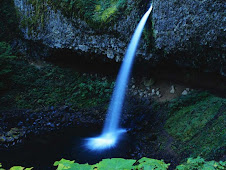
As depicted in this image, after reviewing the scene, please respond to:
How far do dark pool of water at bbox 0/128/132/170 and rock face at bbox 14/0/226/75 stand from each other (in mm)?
4650

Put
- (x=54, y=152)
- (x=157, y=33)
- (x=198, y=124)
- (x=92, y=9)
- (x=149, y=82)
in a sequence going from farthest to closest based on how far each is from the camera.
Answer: (x=149, y=82) < (x=92, y=9) < (x=157, y=33) < (x=54, y=152) < (x=198, y=124)

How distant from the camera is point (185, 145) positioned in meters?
6.92

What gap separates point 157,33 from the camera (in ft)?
29.5

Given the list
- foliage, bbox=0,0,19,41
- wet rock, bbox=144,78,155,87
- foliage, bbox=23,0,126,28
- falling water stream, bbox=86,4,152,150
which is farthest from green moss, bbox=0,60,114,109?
foliage, bbox=23,0,126,28

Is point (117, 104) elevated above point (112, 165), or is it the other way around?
point (117, 104)

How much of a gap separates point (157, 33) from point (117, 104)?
4.55 metres

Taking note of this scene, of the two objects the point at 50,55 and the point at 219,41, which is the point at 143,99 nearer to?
the point at 219,41

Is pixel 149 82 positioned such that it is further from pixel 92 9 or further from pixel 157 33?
pixel 92 9

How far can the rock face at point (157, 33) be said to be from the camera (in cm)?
752

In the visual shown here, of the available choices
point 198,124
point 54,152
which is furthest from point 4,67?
point 198,124

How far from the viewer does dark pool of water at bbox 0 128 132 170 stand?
7210 millimetres

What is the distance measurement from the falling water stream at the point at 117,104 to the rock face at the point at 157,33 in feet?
1.05

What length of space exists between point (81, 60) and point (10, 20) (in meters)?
6.10

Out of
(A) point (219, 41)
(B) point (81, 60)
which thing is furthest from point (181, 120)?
(B) point (81, 60)
